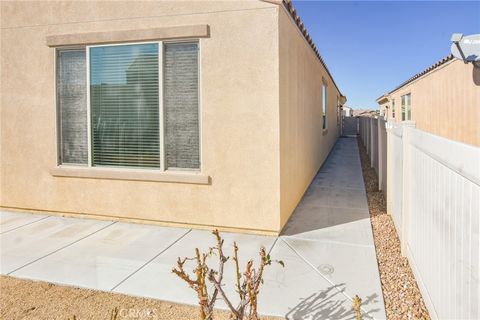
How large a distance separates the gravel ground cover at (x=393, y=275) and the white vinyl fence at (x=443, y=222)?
0.47ft

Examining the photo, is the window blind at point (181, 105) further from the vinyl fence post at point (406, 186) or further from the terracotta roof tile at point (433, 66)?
the terracotta roof tile at point (433, 66)

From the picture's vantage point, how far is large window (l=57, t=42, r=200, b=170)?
6078mm

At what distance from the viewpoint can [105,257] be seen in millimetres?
→ 4977

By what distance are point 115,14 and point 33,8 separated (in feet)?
6.16

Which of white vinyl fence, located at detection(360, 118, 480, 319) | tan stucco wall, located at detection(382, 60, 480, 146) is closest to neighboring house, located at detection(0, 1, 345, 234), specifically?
white vinyl fence, located at detection(360, 118, 480, 319)

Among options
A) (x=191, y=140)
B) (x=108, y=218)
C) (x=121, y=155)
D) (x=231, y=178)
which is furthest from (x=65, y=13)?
(x=231, y=178)

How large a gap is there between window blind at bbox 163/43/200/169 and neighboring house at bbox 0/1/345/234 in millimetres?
18

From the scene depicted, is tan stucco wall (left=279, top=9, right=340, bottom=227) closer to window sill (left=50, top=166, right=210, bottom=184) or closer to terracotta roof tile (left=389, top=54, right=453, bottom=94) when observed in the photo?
window sill (left=50, top=166, right=210, bottom=184)

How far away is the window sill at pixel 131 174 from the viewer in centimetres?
610

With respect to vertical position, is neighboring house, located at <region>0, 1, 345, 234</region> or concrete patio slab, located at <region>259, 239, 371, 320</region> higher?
neighboring house, located at <region>0, 1, 345, 234</region>

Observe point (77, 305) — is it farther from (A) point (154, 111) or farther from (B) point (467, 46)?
(B) point (467, 46)

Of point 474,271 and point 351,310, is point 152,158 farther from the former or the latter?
point 474,271

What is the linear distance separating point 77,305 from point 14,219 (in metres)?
4.07

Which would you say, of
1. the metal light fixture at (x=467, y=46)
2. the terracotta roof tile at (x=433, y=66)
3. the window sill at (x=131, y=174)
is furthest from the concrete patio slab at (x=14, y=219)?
the terracotta roof tile at (x=433, y=66)
